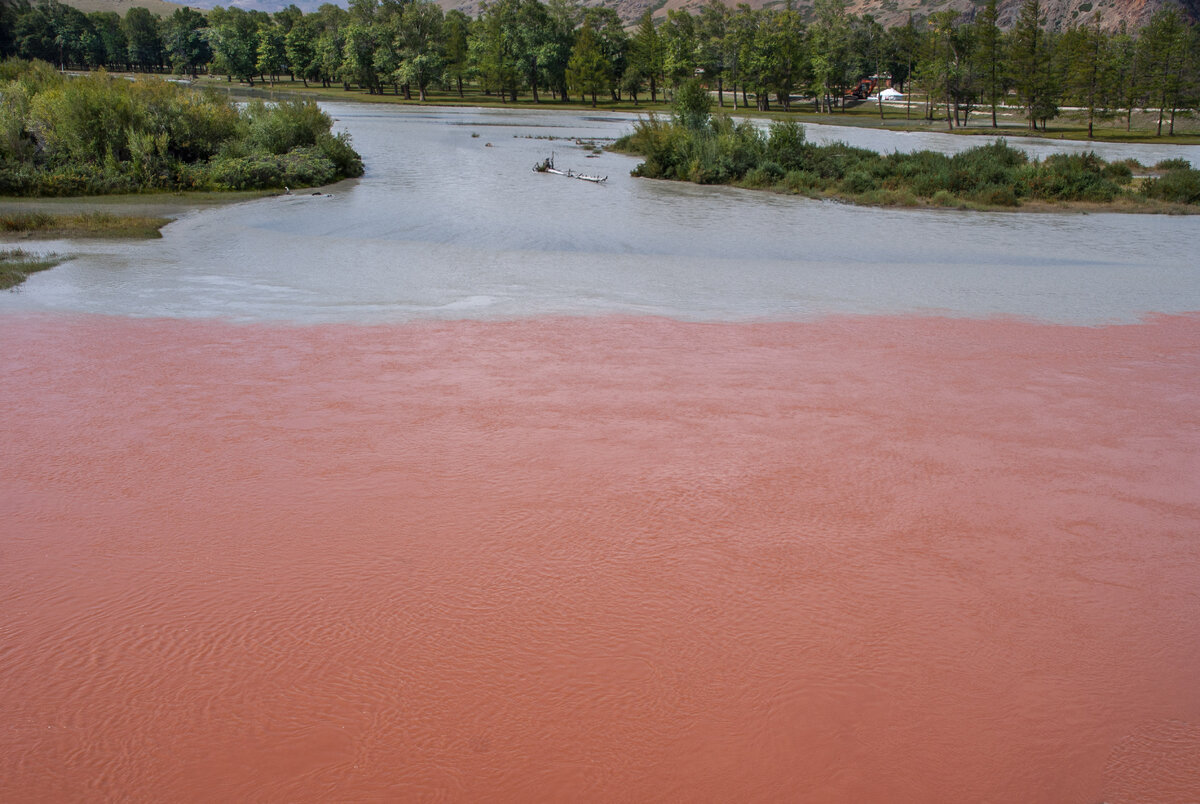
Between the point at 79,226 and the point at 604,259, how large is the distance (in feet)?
36.6

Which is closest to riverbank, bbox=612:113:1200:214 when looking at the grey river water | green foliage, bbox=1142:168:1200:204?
green foliage, bbox=1142:168:1200:204

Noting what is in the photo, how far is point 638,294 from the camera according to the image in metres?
15.0

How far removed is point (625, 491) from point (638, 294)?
7.86 m

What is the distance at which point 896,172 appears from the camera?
2981 centimetres

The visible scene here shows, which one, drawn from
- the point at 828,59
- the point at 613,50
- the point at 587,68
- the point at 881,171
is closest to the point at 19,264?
the point at 881,171

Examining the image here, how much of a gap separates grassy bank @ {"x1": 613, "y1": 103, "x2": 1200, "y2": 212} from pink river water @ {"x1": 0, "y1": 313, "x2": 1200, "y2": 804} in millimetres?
18871

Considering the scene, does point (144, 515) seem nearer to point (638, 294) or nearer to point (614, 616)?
point (614, 616)

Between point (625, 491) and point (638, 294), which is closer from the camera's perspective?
point (625, 491)

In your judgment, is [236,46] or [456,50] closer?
[456,50]

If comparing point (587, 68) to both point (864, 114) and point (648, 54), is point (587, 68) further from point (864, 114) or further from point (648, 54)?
point (864, 114)

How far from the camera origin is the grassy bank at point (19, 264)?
14383 millimetres

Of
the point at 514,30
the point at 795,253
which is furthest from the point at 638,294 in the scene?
the point at 514,30

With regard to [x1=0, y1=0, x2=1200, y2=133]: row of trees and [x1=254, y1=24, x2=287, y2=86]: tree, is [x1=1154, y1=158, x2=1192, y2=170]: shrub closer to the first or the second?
[x1=0, y1=0, x2=1200, y2=133]: row of trees

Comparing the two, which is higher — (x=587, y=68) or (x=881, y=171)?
(x=587, y=68)
